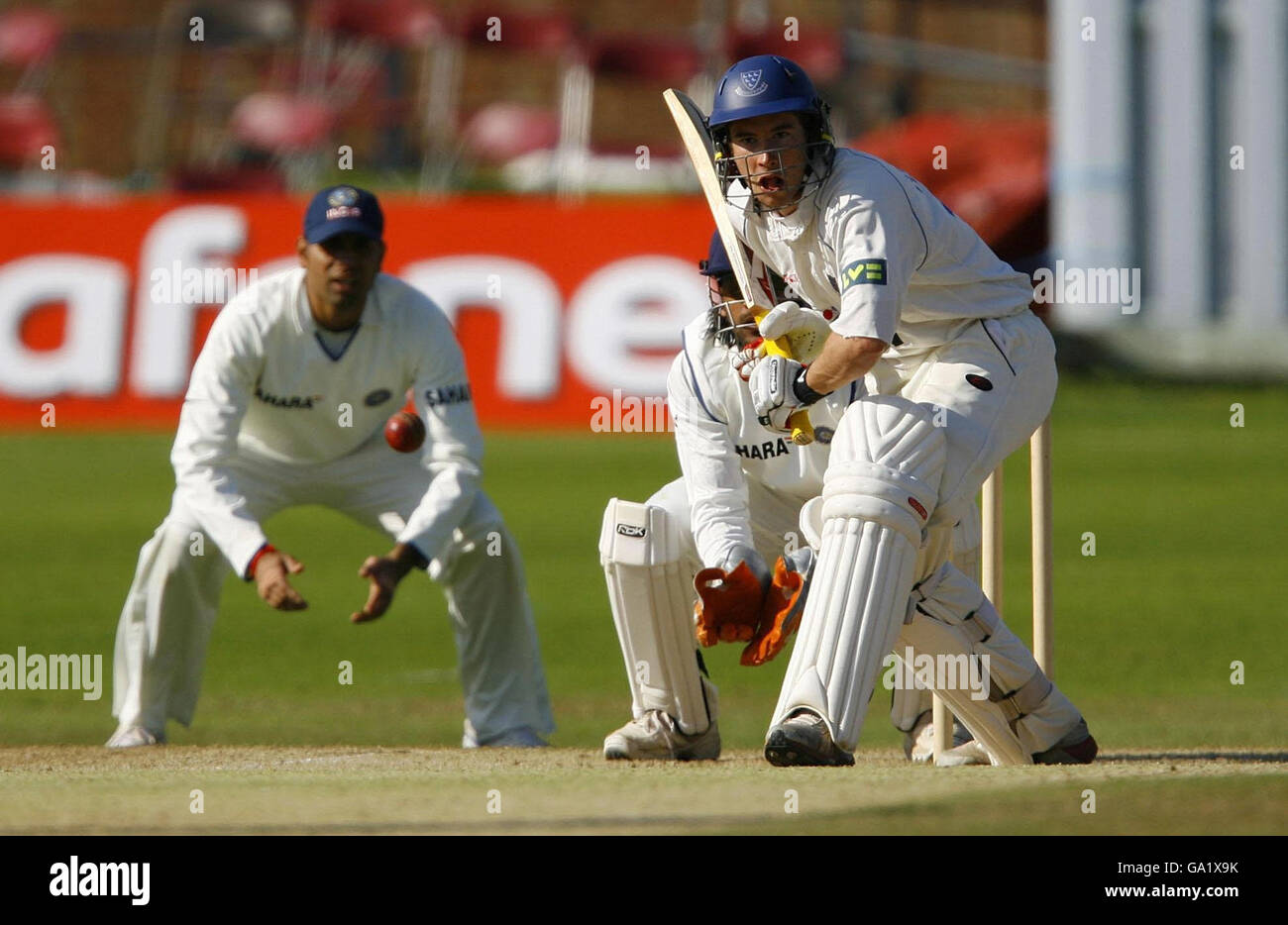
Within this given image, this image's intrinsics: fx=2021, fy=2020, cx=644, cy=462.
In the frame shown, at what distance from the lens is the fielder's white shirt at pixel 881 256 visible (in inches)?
197

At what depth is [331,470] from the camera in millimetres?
7547

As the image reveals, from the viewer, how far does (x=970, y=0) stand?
2569 cm

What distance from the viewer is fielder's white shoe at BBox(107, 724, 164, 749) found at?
6.85 meters

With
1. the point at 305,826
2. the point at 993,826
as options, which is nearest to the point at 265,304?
the point at 305,826

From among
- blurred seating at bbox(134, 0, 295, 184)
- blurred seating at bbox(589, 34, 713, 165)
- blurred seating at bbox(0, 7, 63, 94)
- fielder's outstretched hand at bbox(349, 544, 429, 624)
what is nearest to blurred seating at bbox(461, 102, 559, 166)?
blurred seating at bbox(589, 34, 713, 165)

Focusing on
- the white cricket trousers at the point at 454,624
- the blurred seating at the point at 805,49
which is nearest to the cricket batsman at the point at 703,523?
the white cricket trousers at the point at 454,624

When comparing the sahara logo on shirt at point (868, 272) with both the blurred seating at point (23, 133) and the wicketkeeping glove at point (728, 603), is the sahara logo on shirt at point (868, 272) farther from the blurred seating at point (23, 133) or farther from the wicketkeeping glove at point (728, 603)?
the blurred seating at point (23, 133)

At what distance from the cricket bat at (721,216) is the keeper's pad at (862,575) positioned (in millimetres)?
301

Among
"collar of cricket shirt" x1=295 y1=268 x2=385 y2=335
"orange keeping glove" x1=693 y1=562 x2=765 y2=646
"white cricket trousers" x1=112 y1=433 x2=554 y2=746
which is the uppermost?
"collar of cricket shirt" x1=295 y1=268 x2=385 y2=335

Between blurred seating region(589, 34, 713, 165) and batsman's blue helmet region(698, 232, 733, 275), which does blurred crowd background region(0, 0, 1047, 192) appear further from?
batsman's blue helmet region(698, 232, 733, 275)

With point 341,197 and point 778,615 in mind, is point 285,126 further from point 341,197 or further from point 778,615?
point 778,615

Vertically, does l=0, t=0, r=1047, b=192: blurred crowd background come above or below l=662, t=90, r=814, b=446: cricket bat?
above

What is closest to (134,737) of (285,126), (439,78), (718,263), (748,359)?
(718,263)

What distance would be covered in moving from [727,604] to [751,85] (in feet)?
4.43
